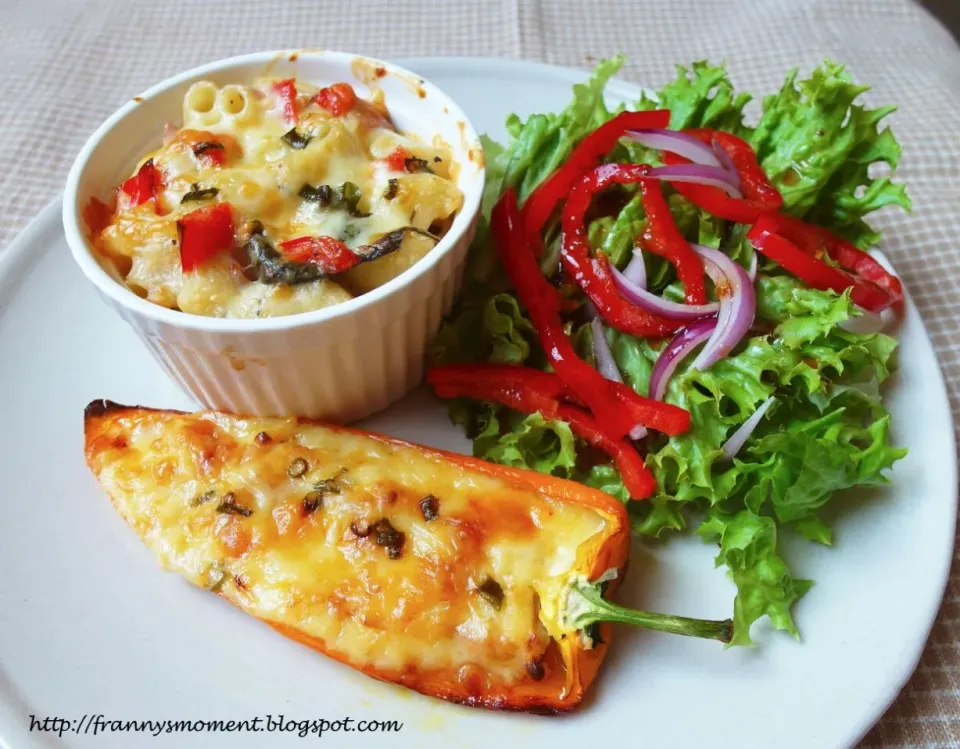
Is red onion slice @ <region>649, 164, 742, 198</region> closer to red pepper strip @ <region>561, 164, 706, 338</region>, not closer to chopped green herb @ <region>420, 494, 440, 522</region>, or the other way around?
red pepper strip @ <region>561, 164, 706, 338</region>

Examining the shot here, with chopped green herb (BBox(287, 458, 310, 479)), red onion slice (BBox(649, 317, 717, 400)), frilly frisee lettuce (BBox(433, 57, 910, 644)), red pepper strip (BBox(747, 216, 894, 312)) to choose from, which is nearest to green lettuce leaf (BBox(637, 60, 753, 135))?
frilly frisee lettuce (BBox(433, 57, 910, 644))

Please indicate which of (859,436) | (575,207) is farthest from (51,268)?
(859,436)

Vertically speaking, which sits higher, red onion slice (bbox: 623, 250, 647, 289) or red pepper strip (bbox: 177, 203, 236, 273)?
red pepper strip (bbox: 177, 203, 236, 273)

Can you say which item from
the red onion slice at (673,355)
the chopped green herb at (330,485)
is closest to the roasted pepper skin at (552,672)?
the chopped green herb at (330,485)

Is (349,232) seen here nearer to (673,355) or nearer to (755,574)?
(673,355)

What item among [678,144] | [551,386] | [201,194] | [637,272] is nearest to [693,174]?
[678,144]

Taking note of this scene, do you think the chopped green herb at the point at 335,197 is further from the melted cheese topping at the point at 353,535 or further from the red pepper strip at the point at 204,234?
the melted cheese topping at the point at 353,535

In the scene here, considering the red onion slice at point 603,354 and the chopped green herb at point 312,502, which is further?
the red onion slice at point 603,354
